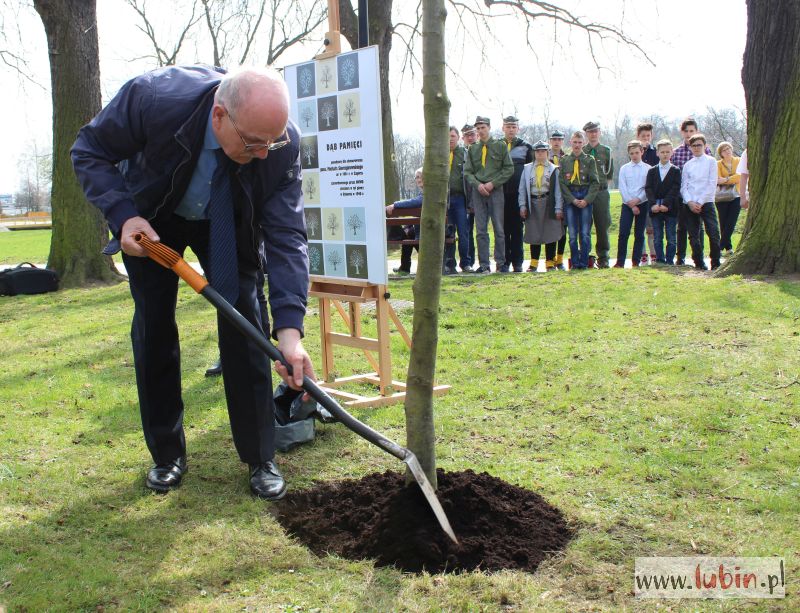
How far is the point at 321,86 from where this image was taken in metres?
5.49

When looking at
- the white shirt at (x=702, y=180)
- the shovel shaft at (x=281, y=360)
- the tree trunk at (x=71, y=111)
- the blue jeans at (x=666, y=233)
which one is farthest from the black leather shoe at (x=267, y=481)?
the tree trunk at (x=71, y=111)

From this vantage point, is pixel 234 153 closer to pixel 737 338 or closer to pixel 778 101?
pixel 737 338

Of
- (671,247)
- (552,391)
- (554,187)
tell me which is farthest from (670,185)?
(552,391)

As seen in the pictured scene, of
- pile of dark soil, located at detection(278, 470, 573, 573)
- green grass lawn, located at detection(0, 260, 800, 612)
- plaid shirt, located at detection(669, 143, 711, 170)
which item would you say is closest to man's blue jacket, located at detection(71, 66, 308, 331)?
pile of dark soil, located at detection(278, 470, 573, 573)

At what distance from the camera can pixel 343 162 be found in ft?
18.1

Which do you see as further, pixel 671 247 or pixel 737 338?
pixel 671 247

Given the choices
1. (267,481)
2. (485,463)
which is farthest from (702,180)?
(267,481)

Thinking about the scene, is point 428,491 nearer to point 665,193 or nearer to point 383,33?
point 665,193

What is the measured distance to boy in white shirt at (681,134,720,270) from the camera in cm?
1072

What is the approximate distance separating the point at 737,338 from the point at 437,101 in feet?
14.3

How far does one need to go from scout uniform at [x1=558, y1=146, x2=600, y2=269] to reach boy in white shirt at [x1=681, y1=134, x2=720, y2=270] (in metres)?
1.27

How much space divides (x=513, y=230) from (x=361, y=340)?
6.59 meters

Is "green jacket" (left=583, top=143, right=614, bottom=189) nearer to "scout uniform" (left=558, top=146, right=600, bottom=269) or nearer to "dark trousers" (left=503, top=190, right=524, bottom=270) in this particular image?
"scout uniform" (left=558, top=146, right=600, bottom=269)

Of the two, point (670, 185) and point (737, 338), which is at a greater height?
point (670, 185)
